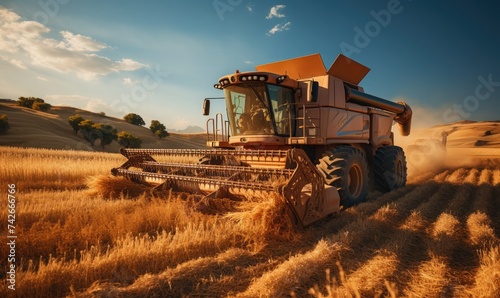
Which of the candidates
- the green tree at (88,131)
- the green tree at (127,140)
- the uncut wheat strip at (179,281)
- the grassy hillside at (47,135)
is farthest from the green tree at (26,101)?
the uncut wheat strip at (179,281)

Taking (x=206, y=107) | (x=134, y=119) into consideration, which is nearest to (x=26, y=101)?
(x=134, y=119)

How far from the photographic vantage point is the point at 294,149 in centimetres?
381

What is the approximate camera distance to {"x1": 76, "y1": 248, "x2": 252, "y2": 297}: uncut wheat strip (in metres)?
2.21

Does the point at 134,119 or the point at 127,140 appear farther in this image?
the point at 134,119

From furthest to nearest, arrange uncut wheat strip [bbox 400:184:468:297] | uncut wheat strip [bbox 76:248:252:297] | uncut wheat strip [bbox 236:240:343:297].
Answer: uncut wheat strip [bbox 400:184:468:297]
uncut wheat strip [bbox 236:240:343:297]
uncut wheat strip [bbox 76:248:252:297]

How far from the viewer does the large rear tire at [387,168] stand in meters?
7.61

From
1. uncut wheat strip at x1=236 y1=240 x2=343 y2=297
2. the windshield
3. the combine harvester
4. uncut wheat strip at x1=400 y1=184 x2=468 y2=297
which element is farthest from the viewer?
the windshield

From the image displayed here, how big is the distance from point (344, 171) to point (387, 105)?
5202 millimetres

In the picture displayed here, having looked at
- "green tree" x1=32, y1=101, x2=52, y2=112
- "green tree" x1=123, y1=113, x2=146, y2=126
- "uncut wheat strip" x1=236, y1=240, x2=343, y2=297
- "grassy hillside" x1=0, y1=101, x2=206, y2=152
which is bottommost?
"uncut wheat strip" x1=236, y1=240, x2=343, y2=297

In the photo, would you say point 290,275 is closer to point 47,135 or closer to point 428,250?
point 428,250

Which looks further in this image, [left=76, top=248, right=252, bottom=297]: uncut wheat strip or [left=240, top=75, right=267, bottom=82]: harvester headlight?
[left=240, top=75, right=267, bottom=82]: harvester headlight

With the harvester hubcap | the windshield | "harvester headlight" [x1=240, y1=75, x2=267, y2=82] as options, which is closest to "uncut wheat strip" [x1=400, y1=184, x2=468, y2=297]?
the harvester hubcap

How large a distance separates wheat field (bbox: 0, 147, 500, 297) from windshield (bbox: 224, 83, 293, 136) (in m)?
2.11

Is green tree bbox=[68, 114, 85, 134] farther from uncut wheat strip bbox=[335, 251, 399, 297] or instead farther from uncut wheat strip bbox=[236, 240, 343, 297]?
uncut wheat strip bbox=[335, 251, 399, 297]
